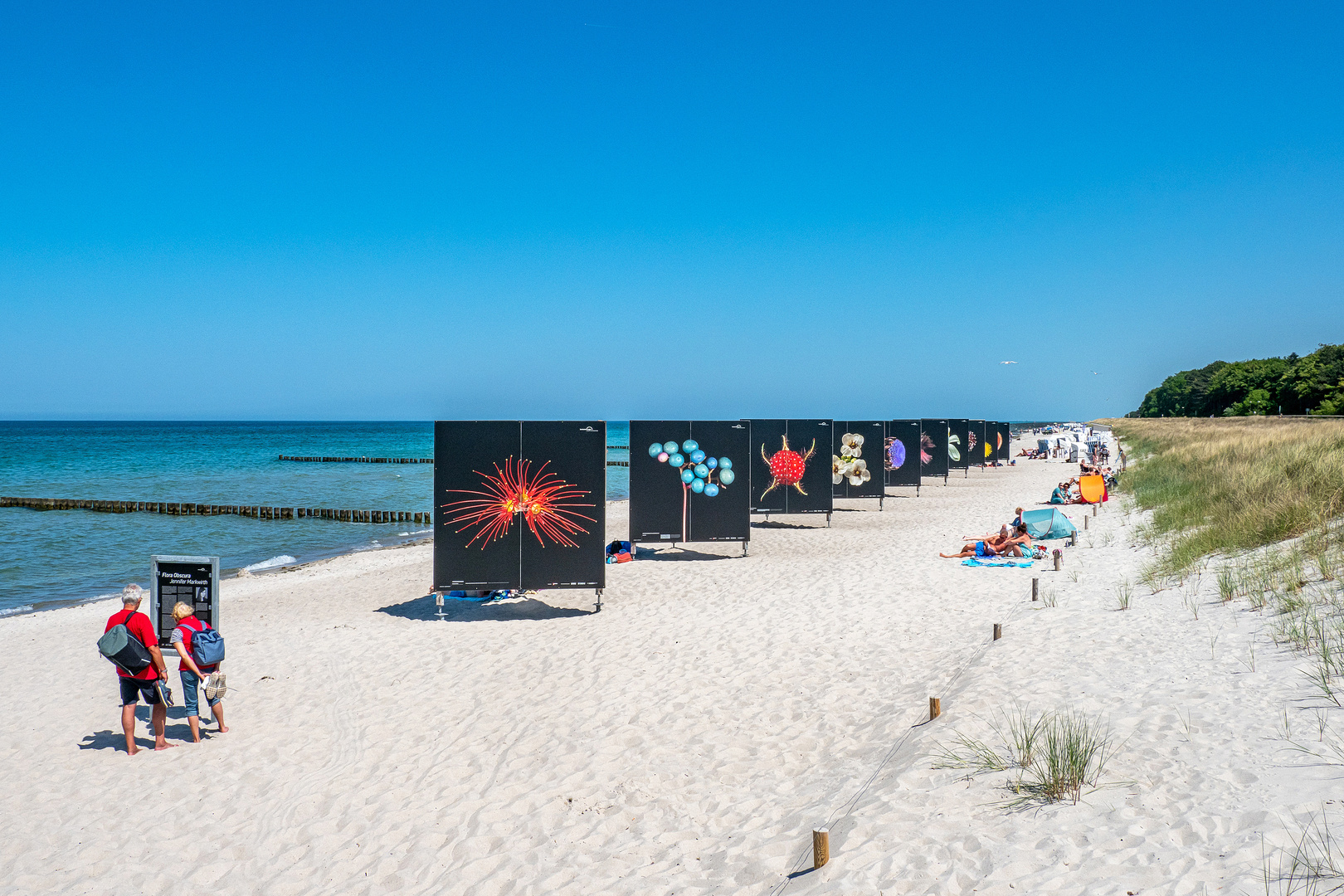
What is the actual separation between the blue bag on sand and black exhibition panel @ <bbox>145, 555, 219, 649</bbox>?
42.6 inches

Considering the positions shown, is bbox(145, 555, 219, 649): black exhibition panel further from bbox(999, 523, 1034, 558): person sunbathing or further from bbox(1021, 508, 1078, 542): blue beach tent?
bbox(1021, 508, 1078, 542): blue beach tent

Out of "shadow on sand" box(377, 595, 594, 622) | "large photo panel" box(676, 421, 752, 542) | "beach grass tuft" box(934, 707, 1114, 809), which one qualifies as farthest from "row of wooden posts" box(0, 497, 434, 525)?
"beach grass tuft" box(934, 707, 1114, 809)

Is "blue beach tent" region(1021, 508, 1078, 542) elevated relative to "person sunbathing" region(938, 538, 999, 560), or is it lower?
elevated

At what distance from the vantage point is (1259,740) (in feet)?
16.0

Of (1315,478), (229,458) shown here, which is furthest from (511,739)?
(229,458)

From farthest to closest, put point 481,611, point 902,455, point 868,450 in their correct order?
1. point 902,455
2. point 868,450
3. point 481,611

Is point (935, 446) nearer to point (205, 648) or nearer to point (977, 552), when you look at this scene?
point (977, 552)

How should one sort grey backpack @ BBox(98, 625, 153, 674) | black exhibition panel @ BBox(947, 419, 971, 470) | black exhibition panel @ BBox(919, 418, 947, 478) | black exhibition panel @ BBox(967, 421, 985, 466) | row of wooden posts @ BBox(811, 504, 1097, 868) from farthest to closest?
1. black exhibition panel @ BBox(967, 421, 985, 466)
2. black exhibition panel @ BBox(947, 419, 971, 470)
3. black exhibition panel @ BBox(919, 418, 947, 478)
4. grey backpack @ BBox(98, 625, 153, 674)
5. row of wooden posts @ BBox(811, 504, 1097, 868)

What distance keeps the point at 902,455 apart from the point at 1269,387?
72.5m

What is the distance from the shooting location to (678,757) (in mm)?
6480

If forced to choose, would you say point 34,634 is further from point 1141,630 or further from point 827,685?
point 1141,630

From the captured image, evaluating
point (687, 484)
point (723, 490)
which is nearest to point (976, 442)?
point (723, 490)

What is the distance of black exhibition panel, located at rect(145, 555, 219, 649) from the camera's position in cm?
841

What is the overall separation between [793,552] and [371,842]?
40.7ft
